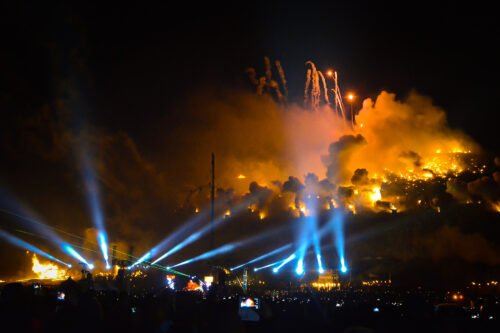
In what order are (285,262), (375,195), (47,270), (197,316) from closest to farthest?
(197,316) → (47,270) → (285,262) → (375,195)

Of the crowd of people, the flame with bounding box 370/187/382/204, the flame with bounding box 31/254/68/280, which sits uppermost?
the flame with bounding box 370/187/382/204

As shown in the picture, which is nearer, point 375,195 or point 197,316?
point 197,316

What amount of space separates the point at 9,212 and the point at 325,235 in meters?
32.5

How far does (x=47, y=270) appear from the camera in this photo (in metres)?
45.3

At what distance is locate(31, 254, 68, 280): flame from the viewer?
43.9 m

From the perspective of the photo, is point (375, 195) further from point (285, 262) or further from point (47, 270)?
point (47, 270)

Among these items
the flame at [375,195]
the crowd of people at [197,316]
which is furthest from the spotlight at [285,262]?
the flame at [375,195]

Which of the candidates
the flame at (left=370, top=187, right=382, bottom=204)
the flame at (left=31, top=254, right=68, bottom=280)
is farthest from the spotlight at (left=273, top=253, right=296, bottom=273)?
the flame at (left=370, top=187, right=382, bottom=204)

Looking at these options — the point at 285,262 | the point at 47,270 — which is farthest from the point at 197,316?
the point at 47,270

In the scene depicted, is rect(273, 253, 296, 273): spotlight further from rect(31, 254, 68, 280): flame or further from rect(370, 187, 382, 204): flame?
rect(370, 187, 382, 204): flame

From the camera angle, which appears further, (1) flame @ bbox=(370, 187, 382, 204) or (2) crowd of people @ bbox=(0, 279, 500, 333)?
(1) flame @ bbox=(370, 187, 382, 204)

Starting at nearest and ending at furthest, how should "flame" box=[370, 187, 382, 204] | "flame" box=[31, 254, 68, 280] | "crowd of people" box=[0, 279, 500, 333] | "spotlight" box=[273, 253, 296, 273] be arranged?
"crowd of people" box=[0, 279, 500, 333] → "flame" box=[31, 254, 68, 280] → "spotlight" box=[273, 253, 296, 273] → "flame" box=[370, 187, 382, 204]

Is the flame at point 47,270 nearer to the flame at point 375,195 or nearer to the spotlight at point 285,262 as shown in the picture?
the spotlight at point 285,262

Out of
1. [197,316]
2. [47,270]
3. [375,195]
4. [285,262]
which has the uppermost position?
[375,195]
